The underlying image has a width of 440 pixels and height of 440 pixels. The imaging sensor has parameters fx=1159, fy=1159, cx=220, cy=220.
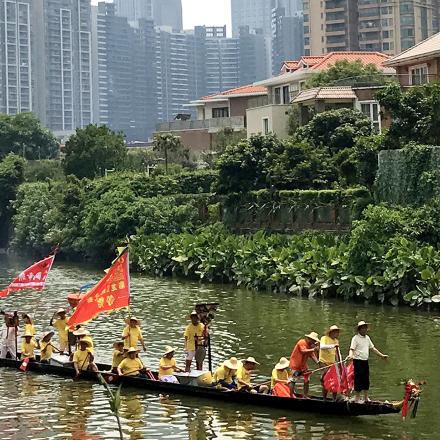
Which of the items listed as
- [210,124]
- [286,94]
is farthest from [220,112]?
[286,94]

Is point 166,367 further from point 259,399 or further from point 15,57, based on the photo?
point 15,57

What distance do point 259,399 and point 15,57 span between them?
149799mm

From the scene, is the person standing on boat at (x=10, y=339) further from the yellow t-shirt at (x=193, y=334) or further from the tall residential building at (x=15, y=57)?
the tall residential building at (x=15, y=57)

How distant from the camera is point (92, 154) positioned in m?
77.4

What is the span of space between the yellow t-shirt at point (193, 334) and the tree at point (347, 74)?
127 ft

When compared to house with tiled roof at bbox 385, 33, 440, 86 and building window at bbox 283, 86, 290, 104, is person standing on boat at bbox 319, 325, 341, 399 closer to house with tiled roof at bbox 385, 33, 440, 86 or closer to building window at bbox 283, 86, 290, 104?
house with tiled roof at bbox 385, 33, 440, 86

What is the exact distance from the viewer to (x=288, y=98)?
229 feet

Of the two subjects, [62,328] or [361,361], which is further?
[62,328]

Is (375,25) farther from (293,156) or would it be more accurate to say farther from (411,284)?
(411,284)

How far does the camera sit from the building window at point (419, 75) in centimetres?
5169

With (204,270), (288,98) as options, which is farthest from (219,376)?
(288,98)

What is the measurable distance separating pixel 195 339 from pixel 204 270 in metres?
23.2

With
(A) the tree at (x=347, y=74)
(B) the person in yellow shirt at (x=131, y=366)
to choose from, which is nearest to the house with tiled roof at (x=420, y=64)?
(A) the tree at (x=347, y=74)

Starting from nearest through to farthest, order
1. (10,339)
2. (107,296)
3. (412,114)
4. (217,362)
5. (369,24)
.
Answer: (107,296) → (217,362) → (10,339) → (412,114) → (369,24)
